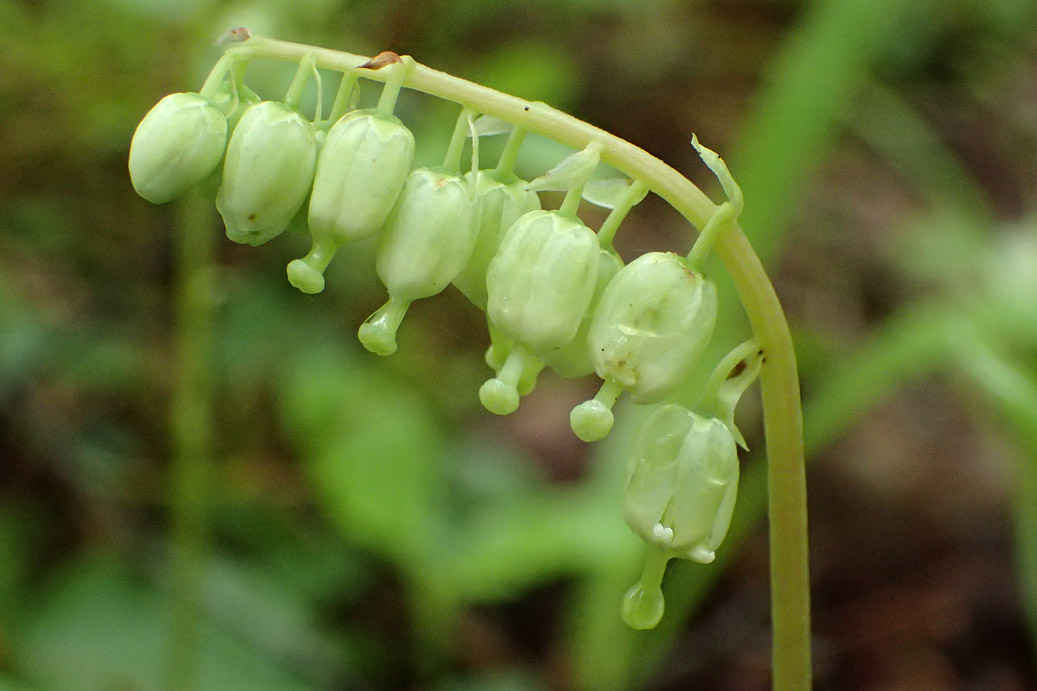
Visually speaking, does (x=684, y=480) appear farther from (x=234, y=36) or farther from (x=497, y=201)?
(x=234, y=36)

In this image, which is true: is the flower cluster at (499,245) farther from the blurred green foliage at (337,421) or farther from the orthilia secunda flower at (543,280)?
the blurred green foliage at (337,421)

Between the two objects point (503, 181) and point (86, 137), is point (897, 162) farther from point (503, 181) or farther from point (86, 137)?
point (503, 181)

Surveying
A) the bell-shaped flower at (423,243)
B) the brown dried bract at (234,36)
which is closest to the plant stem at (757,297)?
the brown dried bract at (234,36)

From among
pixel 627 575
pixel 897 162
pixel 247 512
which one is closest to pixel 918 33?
pixel 897 162

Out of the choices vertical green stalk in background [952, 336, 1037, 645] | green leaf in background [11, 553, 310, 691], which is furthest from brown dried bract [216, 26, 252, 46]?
green leaf in background [11, 553, 310, 691]

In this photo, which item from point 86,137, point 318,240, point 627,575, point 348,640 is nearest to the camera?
point 318,240

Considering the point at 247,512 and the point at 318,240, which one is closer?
the point at 318,240
